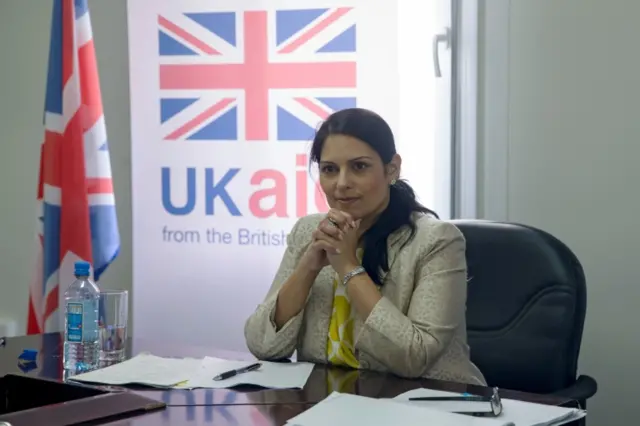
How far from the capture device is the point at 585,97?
9.77 feet

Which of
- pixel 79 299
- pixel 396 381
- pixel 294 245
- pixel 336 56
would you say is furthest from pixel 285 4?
pixel 396 381

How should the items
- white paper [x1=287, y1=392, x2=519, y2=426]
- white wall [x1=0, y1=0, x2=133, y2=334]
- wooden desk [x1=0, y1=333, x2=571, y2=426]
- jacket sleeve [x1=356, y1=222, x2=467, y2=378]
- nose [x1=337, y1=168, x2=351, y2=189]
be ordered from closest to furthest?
1. white paper [x1=287, y1=392, x2=519, y2=426]
2. wooden desk [x1=0, y1=333, x2=571, y2=426]
3. jacket sleeve [x1=356, y1=222, x2=467, y2=378]
4. nose [x1=337, y1=168, x2=351, y2=189]
5. white wall [x1=0, y1=0, x2=133, y2=334]

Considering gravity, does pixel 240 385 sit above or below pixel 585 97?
below

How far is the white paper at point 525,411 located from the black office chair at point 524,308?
64cm

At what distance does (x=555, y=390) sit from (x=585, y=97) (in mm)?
1129

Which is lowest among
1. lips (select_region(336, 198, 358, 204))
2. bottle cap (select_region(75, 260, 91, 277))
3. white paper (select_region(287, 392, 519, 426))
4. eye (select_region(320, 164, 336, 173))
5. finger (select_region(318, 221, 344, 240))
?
white paper (select_region(287, 392, 519, 426))

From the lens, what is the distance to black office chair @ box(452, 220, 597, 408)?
7.47 ft

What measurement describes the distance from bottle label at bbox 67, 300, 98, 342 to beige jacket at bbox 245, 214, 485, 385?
0.38 meters

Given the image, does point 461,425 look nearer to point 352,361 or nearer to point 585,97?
point 352,361

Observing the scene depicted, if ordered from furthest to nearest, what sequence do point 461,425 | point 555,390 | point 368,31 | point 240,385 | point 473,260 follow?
1. point 368,31
2. point 473,260
3. point 555,390
4. point 240,385
5. point 461,425

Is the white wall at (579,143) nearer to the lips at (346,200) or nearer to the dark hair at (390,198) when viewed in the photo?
the dark hair at (390,198)

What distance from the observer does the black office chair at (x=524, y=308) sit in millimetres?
2275

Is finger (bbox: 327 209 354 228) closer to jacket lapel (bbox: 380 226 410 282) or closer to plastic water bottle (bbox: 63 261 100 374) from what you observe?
jacket lapel (bbox: 380 226 410 282)

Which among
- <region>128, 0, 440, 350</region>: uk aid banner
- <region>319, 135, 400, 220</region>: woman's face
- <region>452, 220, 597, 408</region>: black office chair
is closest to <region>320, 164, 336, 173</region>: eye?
<region>319, 135, 400, 220</region>: woman's face
